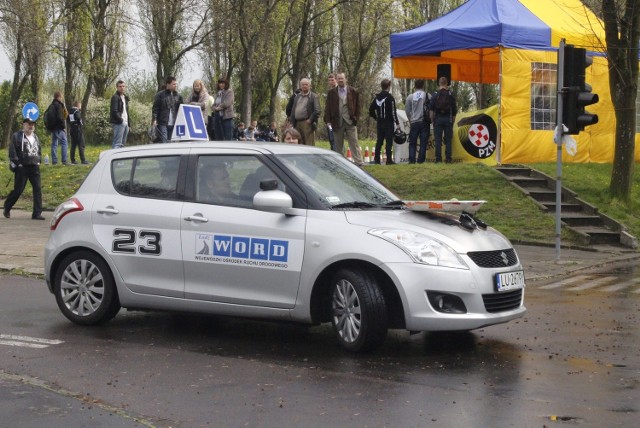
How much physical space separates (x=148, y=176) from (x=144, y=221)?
48cm

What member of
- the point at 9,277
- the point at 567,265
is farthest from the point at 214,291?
the point at 567,265

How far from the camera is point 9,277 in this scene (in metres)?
13.6

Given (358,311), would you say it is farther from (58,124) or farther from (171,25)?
(171,25)

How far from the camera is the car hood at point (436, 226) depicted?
338 inches

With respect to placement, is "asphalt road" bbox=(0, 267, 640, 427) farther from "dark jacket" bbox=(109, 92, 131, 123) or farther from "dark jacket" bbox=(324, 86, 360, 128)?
"dark jacket" bbox=(109, 92, 131, 123)

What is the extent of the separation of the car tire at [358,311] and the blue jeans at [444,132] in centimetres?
1547

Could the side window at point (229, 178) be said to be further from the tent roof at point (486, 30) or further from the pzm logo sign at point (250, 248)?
the tent roof at point (486, 30)

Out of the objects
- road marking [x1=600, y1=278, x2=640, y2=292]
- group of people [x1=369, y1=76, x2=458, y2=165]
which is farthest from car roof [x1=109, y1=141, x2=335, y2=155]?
group of people [x1=369, y1=76, x2=458, y2=165]

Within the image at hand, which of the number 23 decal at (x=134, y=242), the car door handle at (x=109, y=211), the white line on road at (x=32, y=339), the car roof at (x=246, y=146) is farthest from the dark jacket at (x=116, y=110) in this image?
the white line on road at (x=32, y=339)

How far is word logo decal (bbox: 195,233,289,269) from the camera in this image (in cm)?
893

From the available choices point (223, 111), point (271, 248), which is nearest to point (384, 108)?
point (223, 111)

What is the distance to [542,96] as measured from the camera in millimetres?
24500

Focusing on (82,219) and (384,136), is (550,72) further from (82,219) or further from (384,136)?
(82,219)

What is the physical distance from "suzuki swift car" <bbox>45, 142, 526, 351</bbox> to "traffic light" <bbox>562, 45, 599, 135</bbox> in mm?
6997
